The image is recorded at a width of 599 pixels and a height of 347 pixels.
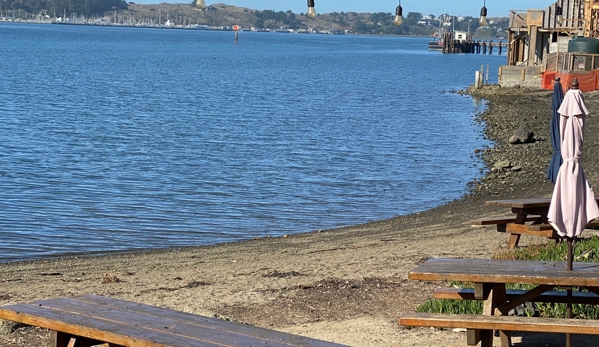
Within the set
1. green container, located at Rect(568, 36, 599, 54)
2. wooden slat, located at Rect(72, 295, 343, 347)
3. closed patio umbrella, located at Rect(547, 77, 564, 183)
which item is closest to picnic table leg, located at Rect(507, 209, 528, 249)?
closed patio umbrella, located at Rect(547, 77, 564, 183)

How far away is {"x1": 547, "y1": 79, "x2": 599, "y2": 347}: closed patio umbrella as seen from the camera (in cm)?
676

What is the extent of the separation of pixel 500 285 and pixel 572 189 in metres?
0.92

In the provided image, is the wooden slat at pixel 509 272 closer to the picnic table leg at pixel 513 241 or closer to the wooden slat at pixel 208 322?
the wooden slat at pixel 208 322

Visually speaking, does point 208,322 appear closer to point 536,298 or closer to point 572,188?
point 572,188

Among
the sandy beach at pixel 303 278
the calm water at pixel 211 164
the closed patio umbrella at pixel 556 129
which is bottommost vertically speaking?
the calm water at pixel 211 164

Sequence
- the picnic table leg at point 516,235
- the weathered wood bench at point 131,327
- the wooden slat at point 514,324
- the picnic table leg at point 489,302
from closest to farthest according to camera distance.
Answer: the weathered wood bench at point 131,327
the wooden slat at point 514,324
the picnic table leg at point 489,302
the picnic table leg at point 516,235

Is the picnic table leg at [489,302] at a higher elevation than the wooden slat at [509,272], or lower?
lower

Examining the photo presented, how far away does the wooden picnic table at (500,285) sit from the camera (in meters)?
6.23

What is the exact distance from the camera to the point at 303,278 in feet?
35.0

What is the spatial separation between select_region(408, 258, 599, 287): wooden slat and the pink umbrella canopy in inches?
12.4

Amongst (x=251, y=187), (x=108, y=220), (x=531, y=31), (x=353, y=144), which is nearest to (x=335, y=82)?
(x=531, y=31)

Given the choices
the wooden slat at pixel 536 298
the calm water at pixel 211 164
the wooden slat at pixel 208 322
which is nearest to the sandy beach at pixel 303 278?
the wooden slat at pixel 536 298

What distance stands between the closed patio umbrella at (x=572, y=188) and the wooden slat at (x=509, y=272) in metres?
0.20

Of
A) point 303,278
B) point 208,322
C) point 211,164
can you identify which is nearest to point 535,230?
point 303,278
